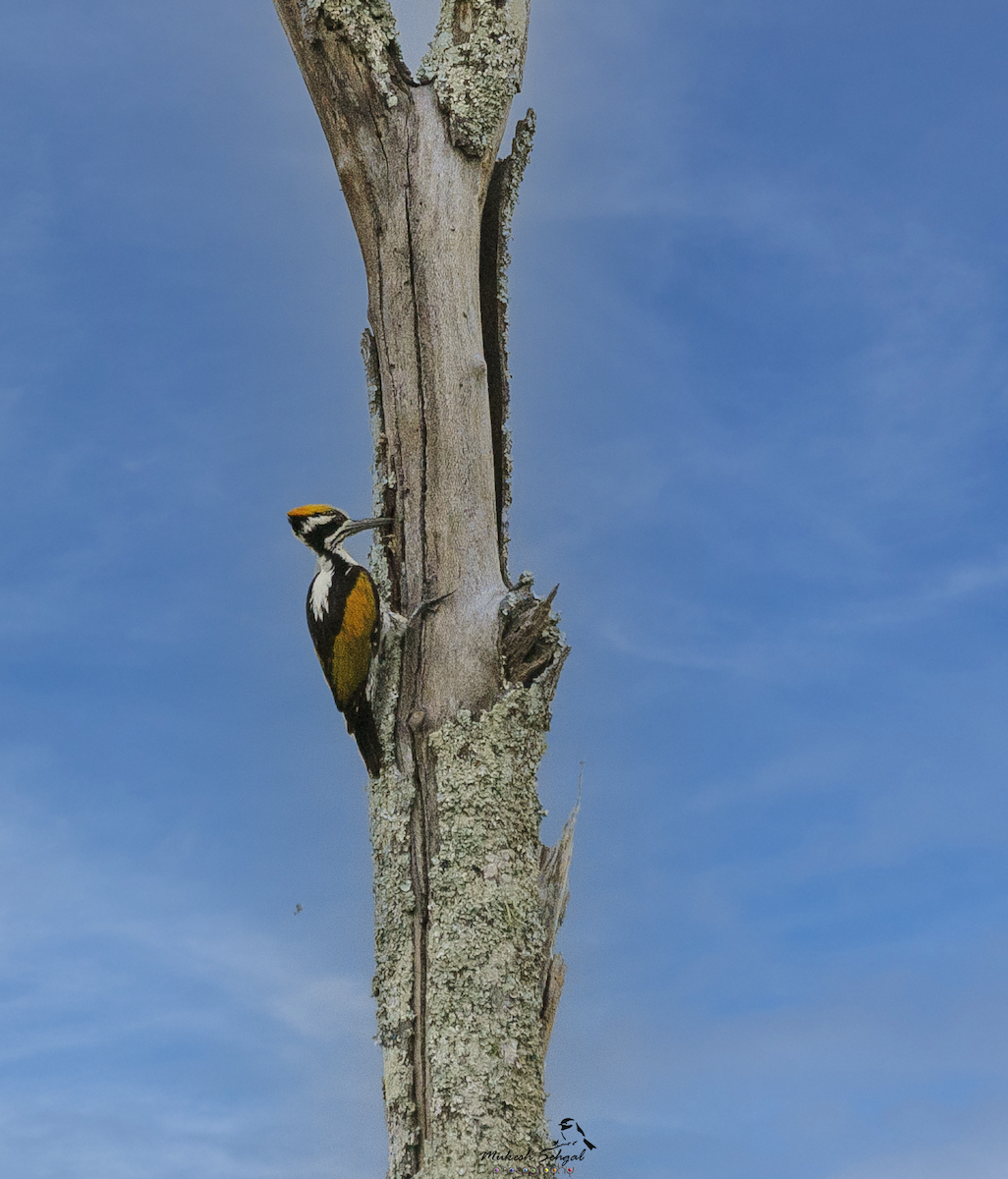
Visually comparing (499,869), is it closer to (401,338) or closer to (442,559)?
(442,559)

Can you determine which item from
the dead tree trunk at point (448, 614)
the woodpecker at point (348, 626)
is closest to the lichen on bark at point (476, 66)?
the dead tree trunk at point (448, 614)

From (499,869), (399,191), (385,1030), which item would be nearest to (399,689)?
(499,869)

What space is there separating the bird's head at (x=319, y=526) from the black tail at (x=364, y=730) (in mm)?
770

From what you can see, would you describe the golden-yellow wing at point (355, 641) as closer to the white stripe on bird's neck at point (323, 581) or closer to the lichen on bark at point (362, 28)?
the white stripe on bird's neck at point (323, 581)

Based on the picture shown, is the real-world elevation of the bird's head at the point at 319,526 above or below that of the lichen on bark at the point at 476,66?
below

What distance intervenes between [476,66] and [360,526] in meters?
1.98

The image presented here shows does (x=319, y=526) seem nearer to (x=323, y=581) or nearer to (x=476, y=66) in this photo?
(x=323, y=581)

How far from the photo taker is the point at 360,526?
4.72 m

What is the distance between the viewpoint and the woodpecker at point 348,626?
14.7ft

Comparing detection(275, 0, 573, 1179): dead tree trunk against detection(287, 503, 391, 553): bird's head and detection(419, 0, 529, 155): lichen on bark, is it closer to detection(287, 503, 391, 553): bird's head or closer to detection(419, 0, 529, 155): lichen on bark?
detection(419, 0, 529, 155): lichen on bark

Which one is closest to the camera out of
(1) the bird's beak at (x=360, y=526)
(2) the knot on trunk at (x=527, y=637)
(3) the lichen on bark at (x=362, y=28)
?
(2) the knot on trunk at (x=527, y=637)

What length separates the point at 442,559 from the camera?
4477 millimetres

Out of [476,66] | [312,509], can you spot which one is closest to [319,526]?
[312,509]

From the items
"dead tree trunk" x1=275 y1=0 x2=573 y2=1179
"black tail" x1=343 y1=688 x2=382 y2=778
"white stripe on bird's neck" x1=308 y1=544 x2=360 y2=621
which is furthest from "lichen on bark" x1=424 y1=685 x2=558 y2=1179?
"white stripe on bird's neck" x1=308 y1=544 x2=360 y2=621
